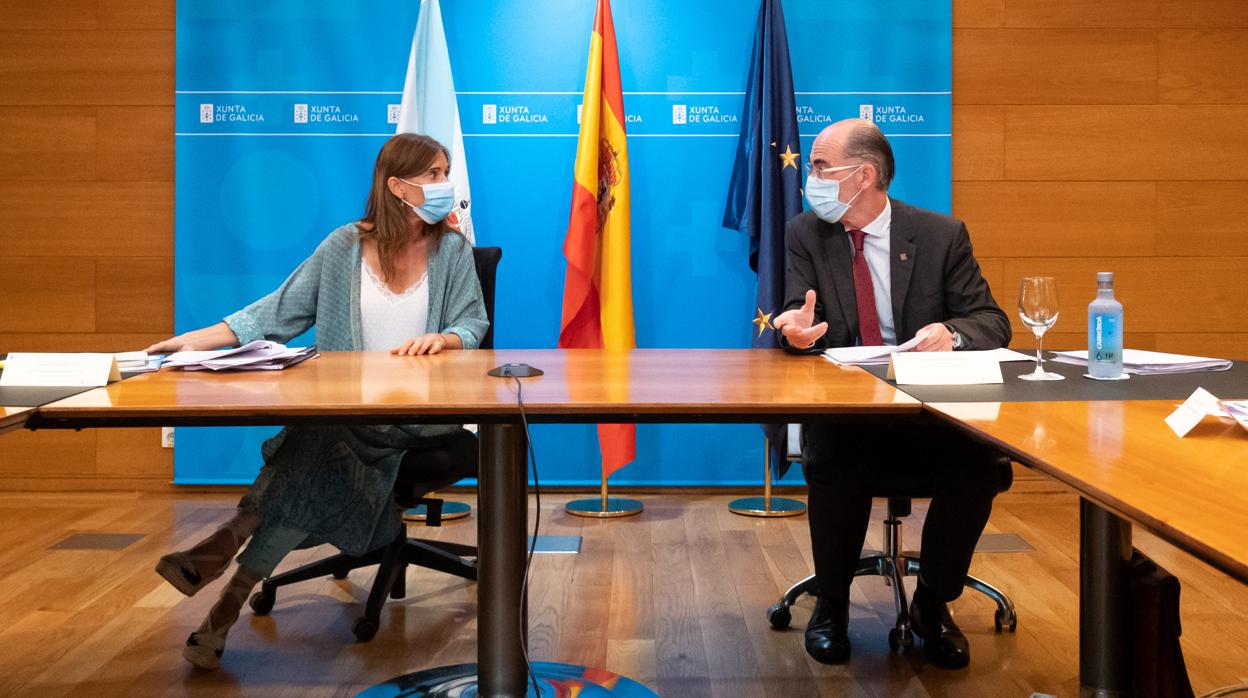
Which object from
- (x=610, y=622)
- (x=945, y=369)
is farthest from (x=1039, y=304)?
(x=610, y=622)

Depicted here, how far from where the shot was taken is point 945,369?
6.82 ft

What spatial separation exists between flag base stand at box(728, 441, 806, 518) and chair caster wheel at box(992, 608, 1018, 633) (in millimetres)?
1459

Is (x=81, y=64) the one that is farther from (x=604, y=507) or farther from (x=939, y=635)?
(x=939, y=635)

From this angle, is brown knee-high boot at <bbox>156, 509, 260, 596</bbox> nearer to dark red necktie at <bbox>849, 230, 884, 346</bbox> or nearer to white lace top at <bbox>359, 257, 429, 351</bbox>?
white lace top at <bbox>359, 257, 429, 351</bbox>

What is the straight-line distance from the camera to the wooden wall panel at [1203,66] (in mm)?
4652

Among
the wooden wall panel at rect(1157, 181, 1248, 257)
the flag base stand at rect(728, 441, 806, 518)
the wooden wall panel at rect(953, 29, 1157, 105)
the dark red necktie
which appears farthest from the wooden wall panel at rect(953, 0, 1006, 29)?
the dark red necktie

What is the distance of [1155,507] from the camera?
1064 millimetres

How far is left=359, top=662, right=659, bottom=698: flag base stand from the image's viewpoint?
2.41 meters

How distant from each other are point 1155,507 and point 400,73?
4.02 meters

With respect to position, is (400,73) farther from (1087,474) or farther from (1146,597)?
(1087,474)

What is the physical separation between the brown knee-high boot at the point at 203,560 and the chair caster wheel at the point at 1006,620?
6.09 ft

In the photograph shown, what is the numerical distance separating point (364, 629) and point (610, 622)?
0.63 metres

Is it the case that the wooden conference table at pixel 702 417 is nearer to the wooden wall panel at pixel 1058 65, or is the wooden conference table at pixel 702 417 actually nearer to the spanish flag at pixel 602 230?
the spanish flag at pixel 602 230

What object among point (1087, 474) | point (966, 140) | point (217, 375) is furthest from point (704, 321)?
point (1087, 474)
